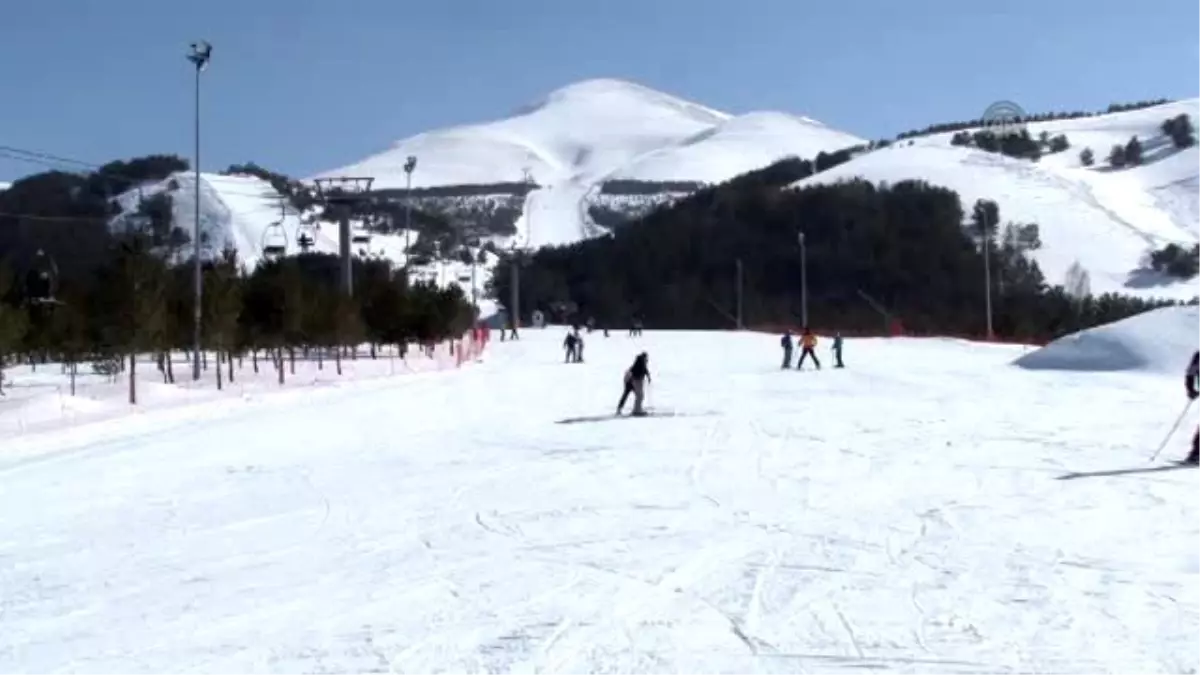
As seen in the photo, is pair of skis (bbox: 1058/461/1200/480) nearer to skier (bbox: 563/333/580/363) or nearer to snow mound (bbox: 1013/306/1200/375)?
snow mound (bbox: 1013/306/1200/375)

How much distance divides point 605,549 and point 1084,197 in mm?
147993

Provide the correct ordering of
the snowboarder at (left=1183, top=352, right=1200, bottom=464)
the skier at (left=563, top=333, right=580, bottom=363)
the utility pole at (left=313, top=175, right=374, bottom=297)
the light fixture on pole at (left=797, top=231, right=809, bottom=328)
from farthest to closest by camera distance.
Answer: the light fixture on pole at (left=797, top=231, right=809, bottom=328) → the utility pole at (left=313, top=175, right=374, bottom=297) → the skier at (left=563, top=333, right=580, bottom=363) → the snowboarder at (left=1183, top=352, right=1200, bottom=464)

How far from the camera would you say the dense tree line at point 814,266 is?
4569 inches

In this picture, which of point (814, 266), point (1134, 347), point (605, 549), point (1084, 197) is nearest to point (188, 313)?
point (1134, 347)

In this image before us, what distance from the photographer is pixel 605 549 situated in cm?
1020

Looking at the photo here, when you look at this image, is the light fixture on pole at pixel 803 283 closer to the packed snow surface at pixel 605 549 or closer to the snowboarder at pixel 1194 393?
the packed snow surface at pixel 605 549

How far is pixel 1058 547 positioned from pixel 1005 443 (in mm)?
8353

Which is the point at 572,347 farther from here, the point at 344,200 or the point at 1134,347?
the point at 344,200

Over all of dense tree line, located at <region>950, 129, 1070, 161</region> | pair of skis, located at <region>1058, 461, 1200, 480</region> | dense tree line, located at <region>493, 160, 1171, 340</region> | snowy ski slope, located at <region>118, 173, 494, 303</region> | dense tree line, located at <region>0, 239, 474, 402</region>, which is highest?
dense tree line, located at <region>950, 129, 1070, 161</region>

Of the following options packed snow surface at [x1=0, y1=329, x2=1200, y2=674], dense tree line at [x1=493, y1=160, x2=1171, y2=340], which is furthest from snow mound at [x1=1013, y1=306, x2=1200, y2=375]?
dense tree line at [x1=493, y1=160, x2=1171, y2=340]

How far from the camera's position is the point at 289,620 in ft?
25.9

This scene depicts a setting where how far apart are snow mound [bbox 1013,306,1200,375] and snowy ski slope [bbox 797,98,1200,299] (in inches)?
3174

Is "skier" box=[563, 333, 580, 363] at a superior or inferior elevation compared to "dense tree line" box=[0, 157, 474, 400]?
inferior

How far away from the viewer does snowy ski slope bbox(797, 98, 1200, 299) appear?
124 m
